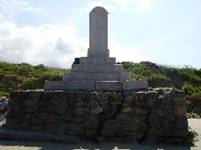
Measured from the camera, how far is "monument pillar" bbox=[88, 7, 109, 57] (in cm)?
1532

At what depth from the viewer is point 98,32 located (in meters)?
15.4

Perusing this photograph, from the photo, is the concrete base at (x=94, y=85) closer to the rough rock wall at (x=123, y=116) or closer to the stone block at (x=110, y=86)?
the stone block at (x=110, y=86)

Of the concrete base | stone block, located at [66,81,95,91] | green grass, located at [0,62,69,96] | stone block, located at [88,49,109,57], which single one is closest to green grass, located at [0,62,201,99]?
green grass, located at [0,62,69,96]

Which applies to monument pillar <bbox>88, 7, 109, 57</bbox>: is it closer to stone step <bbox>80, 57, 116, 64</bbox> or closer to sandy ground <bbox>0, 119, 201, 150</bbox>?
stone step <bbox>80, 57, 116, 64</bbox>

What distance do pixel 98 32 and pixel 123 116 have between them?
343 centimetres

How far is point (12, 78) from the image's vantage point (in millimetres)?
27984

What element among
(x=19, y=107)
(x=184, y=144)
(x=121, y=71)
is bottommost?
(x=184, y=144)

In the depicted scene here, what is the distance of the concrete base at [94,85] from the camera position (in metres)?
13.7

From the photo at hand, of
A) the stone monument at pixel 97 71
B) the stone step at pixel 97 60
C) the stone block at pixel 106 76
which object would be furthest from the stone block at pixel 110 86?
the stone step at pixel 97 60

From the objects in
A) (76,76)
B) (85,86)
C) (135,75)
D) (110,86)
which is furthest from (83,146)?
(135,75)

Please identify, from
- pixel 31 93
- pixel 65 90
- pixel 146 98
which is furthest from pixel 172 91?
pixel 31 93

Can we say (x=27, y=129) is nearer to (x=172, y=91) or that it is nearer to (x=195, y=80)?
(x=172, y=91)

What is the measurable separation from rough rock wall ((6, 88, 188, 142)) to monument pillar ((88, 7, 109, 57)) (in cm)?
244

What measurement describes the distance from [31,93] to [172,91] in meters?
3.92
